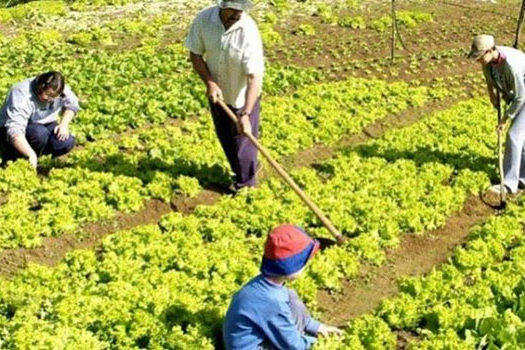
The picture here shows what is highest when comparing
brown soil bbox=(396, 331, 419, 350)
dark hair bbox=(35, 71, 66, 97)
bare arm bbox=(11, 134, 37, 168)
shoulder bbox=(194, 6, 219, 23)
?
shoulder bbox=(194, 6, 219, 23)

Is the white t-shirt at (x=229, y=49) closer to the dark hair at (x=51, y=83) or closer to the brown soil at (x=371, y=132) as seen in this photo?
the dark hair at (x=51, y=83)

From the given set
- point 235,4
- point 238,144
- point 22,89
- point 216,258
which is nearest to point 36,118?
point 22,89

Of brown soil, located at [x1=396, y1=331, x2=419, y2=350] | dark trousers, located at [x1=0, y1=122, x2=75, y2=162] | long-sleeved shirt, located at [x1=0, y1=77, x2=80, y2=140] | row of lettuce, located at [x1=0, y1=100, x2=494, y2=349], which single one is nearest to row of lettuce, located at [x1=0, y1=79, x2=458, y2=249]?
dark trousers, located at [x1=0, y1=122, x2=75, y2=162]

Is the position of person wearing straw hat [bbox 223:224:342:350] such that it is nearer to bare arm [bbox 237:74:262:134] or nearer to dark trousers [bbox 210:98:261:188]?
bare arm [bbox 237:74:262:134]

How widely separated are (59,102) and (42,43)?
672cm

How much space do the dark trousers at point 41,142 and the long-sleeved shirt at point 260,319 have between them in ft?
16.6

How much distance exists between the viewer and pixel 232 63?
8.79m

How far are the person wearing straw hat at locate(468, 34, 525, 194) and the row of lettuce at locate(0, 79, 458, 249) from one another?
9.32 feet

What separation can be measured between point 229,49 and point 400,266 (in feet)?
10.4

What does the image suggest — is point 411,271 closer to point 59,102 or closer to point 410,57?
point 59,102

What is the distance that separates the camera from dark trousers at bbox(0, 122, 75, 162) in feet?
32.1

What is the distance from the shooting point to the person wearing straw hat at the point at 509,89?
370 inches

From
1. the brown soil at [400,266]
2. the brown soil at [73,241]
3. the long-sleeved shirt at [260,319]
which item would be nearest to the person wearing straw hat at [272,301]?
the long-sleeved shirt at [260,319]

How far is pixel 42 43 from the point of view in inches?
635
